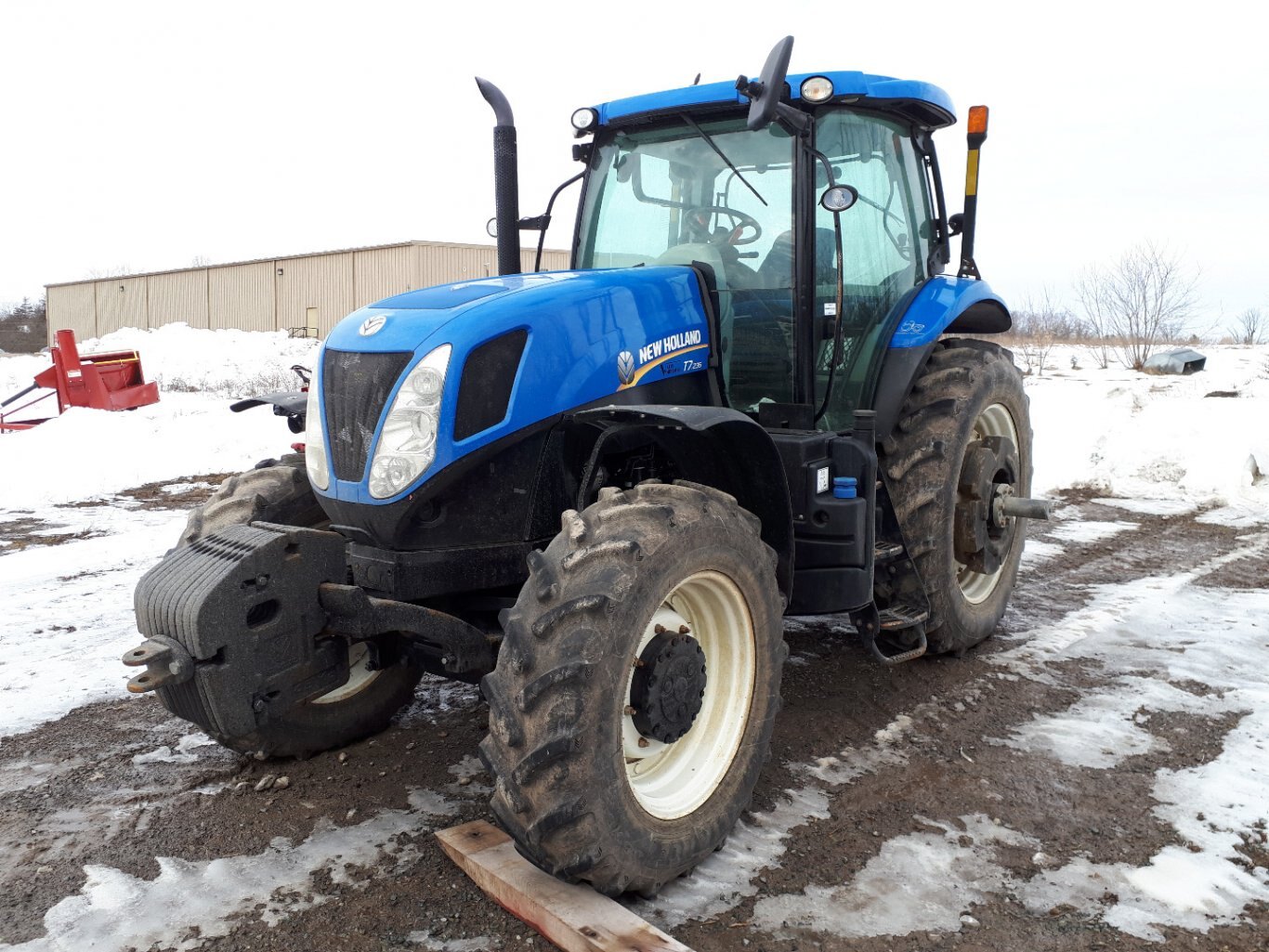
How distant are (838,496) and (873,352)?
88 cm

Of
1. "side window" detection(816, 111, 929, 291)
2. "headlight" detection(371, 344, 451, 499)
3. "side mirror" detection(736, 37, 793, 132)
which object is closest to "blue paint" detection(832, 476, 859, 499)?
"side window" detection(816, 111, 929, 291)

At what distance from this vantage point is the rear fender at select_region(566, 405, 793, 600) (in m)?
3.33

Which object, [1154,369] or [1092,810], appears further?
[1154,369]

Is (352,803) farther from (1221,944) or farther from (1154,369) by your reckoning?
(1154,369)

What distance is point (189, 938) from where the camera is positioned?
267cm

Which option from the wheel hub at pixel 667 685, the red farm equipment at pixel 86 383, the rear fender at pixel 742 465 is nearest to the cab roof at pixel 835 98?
the rear fender at pixel 742 465

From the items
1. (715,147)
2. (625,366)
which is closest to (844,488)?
(625,366)

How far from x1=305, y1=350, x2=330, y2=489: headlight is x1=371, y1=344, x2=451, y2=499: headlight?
299 mm

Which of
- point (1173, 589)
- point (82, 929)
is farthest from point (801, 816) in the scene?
point (1173, 589)

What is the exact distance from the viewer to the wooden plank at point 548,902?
2521 millimetres

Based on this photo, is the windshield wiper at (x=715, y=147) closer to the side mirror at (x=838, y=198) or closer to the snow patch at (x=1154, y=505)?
the side mirror at (x=838, y=198)

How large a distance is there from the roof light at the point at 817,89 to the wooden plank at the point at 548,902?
279cm

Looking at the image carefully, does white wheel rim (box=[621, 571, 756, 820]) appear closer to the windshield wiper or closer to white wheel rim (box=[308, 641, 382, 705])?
white wheel rim (box=[308, 641, 382, 705])

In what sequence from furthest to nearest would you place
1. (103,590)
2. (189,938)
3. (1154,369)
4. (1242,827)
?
1. (1154,369)
2. (103,590)
3. (1242,827)
4. (189,938)
